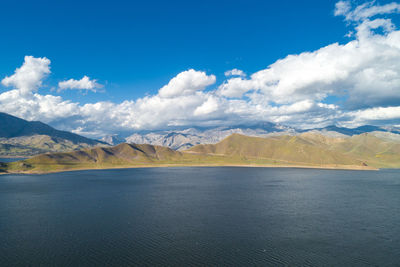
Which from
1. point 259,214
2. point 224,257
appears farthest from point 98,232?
point 259,214

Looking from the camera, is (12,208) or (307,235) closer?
(307,235)

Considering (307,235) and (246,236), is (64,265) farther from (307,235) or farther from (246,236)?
(307,235)

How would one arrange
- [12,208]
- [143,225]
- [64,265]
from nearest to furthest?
[64,265], [143,225], [12,208]

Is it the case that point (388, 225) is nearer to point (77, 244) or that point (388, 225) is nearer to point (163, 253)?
point (163, 253)

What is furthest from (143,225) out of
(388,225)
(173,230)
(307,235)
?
(388,225)

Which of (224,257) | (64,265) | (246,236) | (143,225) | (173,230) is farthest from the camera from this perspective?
(143,225)

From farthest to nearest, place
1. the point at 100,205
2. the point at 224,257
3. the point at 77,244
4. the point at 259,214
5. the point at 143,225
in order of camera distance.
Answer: the point at 100,205 → the point at 259,214 → the point at 143,225 → the point at 77,244 → the point at 224,257

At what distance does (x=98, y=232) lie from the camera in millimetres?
77875

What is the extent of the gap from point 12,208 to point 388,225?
488 feet

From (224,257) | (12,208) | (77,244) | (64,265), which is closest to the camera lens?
(64,265)

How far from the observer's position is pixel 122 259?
58.7 m

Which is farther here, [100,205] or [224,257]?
[100,205]

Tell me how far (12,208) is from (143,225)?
6920cm

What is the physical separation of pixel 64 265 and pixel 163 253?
71.9 ft
